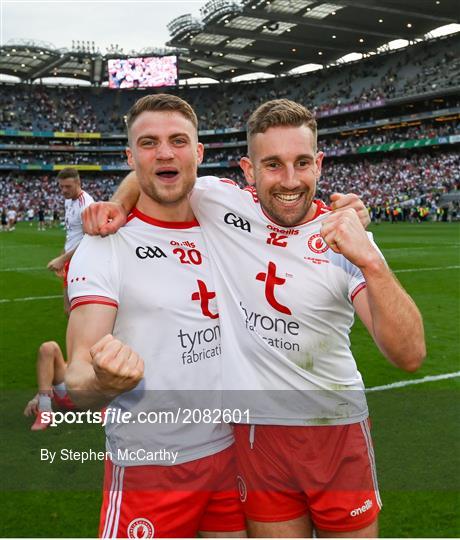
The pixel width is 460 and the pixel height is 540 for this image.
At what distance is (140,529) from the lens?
2.51m

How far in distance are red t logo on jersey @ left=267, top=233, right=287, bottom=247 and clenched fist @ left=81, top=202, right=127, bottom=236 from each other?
0.71 m

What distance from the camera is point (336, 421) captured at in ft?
8.82

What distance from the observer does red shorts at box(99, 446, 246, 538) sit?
8.27ft

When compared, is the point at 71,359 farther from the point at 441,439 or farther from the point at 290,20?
the point at 290,20

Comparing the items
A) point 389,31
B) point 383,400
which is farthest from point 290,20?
point 383,400

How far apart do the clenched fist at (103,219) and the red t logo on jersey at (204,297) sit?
1.58 feet

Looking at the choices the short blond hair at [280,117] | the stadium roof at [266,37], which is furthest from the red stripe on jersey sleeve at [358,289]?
the stadium roof at [266,37]

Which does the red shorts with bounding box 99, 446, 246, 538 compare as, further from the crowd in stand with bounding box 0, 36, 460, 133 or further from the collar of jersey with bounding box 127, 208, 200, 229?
the crowd in stand with bounding box 0, 36, 460, 133

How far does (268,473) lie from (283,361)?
496mm

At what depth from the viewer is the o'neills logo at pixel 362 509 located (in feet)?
8.29

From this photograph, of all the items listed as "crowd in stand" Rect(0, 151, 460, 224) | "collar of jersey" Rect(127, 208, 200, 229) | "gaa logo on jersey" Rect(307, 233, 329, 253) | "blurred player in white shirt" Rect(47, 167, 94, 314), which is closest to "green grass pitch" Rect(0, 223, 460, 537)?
"blurred player in white shirt" Rect(47, 167, 94, 314)

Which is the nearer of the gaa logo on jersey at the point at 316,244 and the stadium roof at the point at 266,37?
the gaa logo on jersey at the point at 316,244

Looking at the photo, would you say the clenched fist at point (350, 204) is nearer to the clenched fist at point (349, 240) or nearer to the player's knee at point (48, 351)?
the clenched fist at point (349, 240)

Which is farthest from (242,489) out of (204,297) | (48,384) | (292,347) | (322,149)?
(322,149)
